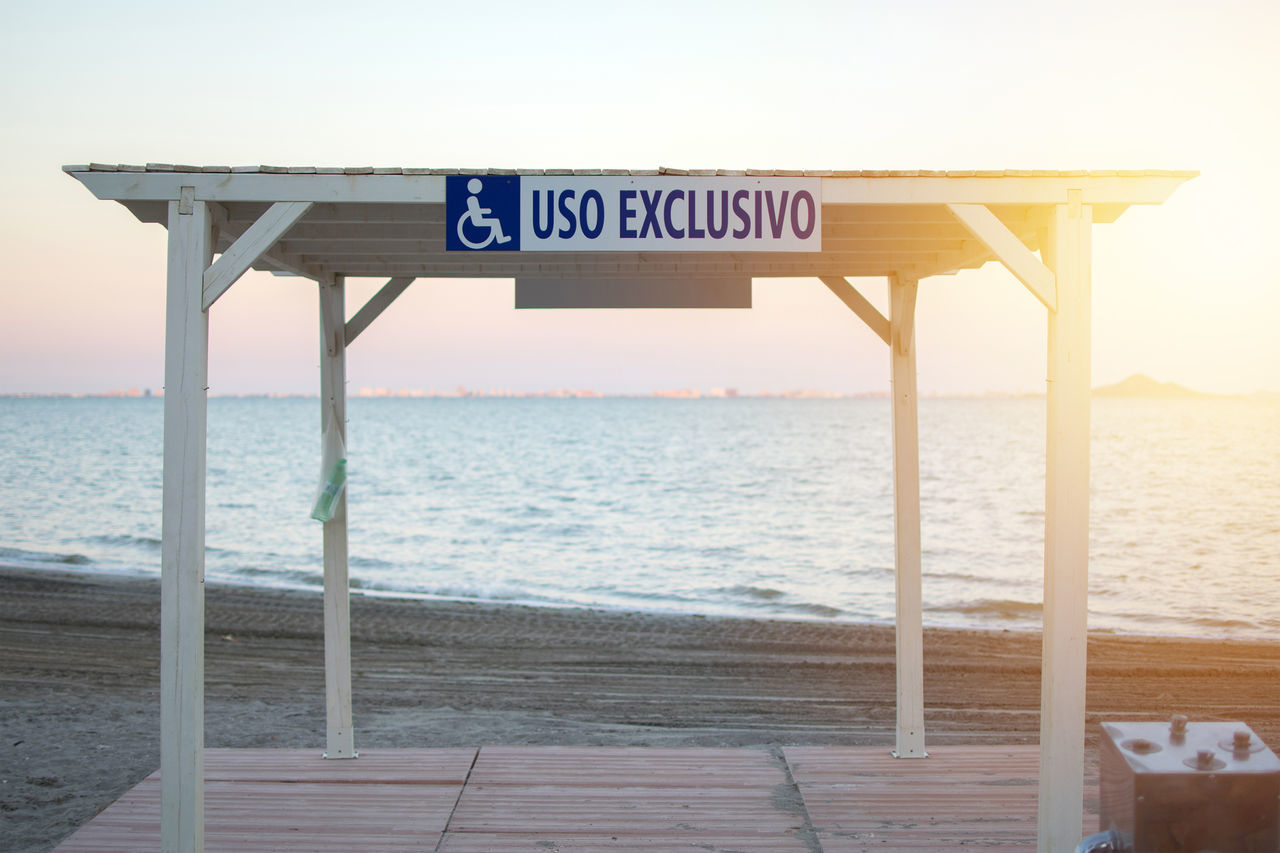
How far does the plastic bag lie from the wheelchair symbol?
67.2 inches

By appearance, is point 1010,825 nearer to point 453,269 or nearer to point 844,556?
point 453,269

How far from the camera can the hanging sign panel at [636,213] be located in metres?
3.95

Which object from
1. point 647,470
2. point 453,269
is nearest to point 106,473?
point 647,470

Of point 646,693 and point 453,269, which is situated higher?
point 453,269

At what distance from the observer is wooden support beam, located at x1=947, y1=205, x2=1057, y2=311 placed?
12.8 ft

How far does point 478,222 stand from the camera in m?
3.97

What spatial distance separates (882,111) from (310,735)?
38.0 ft

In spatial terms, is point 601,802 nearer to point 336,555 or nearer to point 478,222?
point 336,555

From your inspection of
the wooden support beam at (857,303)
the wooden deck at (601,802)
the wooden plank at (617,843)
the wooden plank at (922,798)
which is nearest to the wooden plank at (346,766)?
the wooden deck at (601,802)

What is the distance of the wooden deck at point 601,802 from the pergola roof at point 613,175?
2.75 metres

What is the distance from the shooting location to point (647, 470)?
48.7 m

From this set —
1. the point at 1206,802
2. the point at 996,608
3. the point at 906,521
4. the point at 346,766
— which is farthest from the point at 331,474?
the point at 996,608

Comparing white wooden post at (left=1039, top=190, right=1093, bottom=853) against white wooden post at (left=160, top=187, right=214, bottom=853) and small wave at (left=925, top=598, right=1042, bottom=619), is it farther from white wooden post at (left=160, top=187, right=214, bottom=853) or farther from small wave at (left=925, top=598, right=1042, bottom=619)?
small wave at (left=925, top=598, right=1042, bottom=619)

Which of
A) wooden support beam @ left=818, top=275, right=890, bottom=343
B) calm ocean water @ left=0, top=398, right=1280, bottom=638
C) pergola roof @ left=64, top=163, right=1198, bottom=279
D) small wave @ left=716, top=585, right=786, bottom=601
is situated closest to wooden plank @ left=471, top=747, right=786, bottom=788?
wooden support beam @ left=818, top=275, right=890, bottom=343
